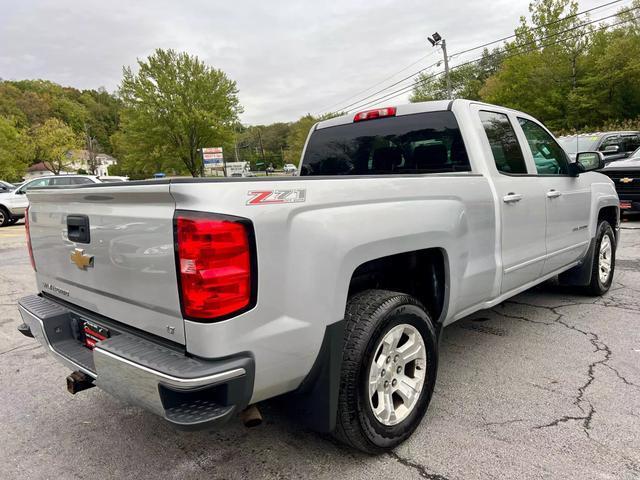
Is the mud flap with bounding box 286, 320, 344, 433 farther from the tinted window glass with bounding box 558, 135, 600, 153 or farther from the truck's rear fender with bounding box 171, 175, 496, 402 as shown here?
the tinted window glass with bounding box 558, 135, 600, 153

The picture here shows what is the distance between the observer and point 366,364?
2174mm

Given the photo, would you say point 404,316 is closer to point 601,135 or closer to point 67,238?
point 67,238

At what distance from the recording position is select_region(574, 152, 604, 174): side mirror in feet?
14.0

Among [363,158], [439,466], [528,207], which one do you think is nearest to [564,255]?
[528,207]

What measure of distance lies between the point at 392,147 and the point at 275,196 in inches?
79.6

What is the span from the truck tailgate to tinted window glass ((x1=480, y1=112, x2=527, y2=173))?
8.20 ft

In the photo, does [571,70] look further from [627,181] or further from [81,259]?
[81,259]

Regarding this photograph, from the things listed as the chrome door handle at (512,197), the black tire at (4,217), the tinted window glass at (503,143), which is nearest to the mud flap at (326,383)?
the chrome door handle at (512,197)

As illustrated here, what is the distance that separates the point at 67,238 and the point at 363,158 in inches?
90.3

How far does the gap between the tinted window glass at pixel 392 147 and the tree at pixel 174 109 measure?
39983 millimetres

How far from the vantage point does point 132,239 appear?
1943mm

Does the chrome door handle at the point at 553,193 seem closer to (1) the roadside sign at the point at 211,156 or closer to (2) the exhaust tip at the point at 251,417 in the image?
(2) the exhaust tip at the point at 251,417

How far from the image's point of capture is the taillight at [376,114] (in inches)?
142

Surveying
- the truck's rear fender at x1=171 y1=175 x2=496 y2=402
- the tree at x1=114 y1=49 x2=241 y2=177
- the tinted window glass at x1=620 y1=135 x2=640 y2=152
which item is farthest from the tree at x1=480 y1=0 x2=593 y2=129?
the truck's rear fender at x1=171 y1=175 x2=496 y2=402
